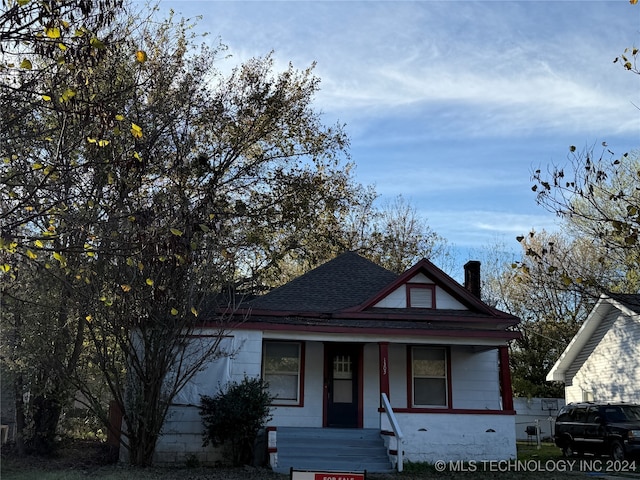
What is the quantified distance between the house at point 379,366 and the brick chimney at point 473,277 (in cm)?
242

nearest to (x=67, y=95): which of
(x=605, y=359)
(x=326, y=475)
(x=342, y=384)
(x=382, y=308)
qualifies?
(x=326, y=475)

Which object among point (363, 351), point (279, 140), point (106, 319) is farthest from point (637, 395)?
point (106, 319)

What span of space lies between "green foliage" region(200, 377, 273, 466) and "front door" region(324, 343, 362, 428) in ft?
9.15

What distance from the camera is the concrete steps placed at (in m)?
13.3

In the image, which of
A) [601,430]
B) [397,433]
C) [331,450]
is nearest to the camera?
[397,433]

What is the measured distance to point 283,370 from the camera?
54.5 ft

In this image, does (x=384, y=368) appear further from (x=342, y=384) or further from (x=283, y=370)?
(x=283, y=370)

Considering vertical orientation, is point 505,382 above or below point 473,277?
below

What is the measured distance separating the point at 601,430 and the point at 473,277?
5.84 metres

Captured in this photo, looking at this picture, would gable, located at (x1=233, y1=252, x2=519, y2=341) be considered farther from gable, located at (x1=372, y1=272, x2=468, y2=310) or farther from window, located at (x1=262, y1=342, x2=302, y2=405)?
window, located at (x1=262, y1=342, x2=302, y2=405)

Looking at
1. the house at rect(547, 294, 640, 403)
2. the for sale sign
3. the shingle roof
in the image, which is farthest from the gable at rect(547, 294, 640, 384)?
the for sale sign

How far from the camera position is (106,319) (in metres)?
12.9

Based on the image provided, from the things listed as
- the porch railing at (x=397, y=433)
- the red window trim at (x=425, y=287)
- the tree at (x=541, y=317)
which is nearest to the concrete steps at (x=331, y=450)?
the porch railing at (x=397, y=433)

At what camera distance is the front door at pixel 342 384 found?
1647 cm
